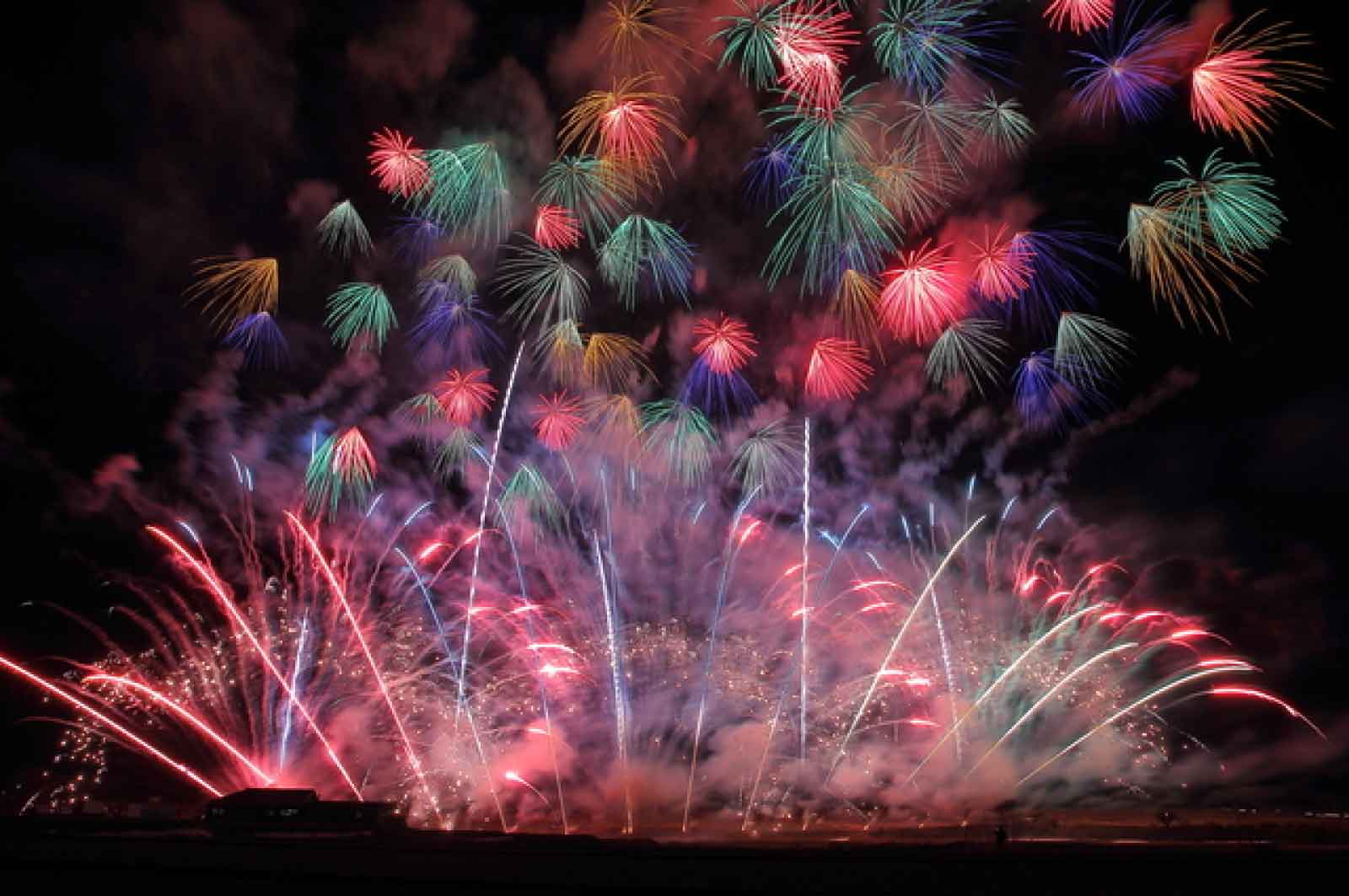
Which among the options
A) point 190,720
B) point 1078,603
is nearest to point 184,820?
point 190,720

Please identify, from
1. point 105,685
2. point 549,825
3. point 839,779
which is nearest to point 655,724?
point 549,825

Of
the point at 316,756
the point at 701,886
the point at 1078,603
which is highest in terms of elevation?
the point at 1078,603

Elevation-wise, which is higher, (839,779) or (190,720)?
(190,720)

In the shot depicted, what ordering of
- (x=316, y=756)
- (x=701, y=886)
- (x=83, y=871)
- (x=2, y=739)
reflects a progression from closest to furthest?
(x=701, y=886)
(x=83, y=871)
(x=316, y=756)
(x=2, y=739)

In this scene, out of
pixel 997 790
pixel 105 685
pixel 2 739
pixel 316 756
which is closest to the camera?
pixel 105 685

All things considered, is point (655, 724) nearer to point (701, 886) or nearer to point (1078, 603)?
point (1078, 603)

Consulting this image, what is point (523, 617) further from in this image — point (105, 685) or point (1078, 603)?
point (1078, 603)

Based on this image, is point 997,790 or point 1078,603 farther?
point 997,790

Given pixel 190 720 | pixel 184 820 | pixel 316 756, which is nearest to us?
pixel 184 820

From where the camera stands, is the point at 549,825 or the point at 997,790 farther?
the point at 997,790
